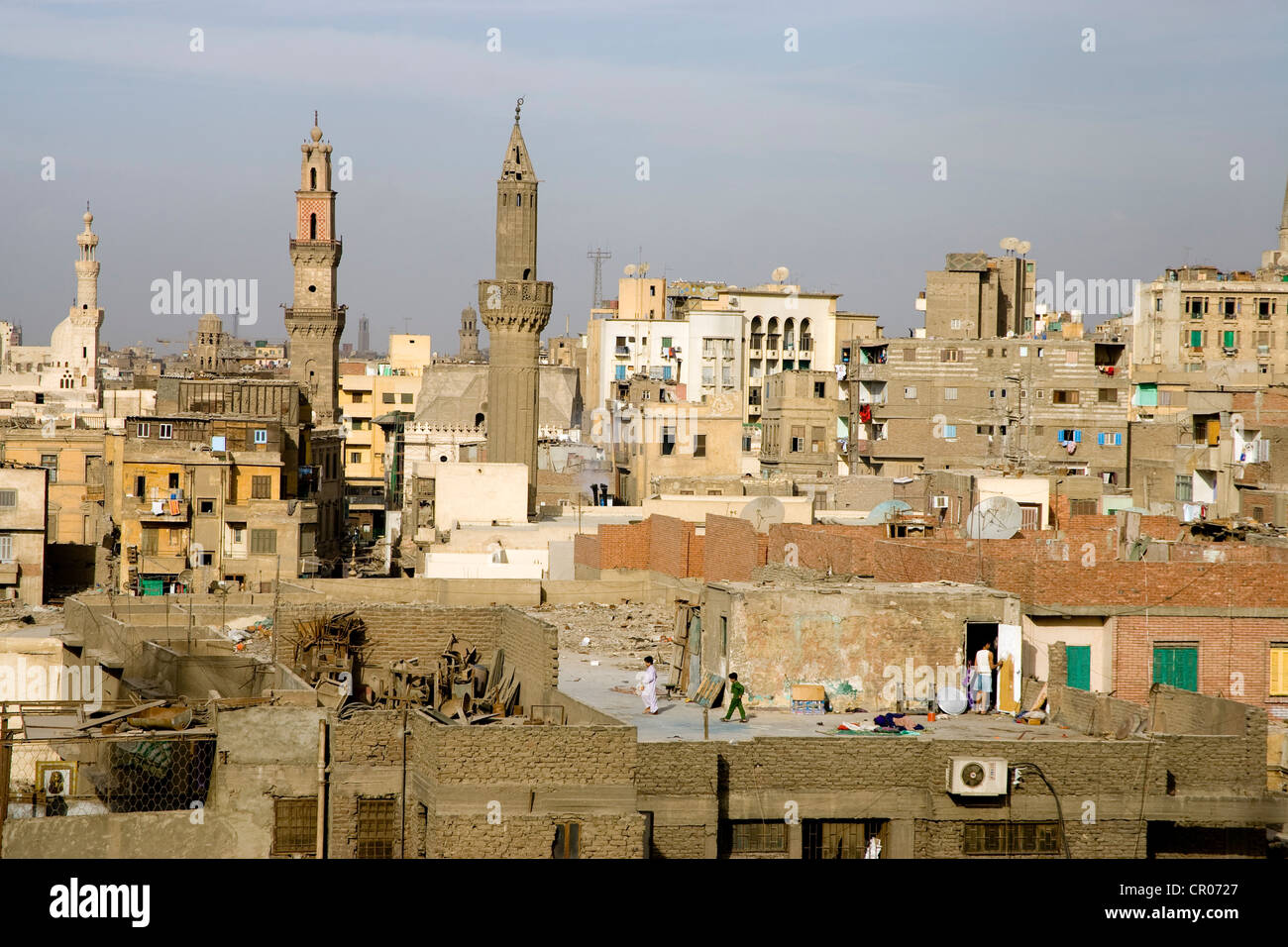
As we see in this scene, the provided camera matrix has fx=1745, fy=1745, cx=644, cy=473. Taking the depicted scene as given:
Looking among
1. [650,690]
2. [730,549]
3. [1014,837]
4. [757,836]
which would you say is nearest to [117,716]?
[650,690]

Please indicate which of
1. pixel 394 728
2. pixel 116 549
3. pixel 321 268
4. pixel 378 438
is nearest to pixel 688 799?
pixel 394 728

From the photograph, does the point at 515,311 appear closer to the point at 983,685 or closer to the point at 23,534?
the point at 23,534

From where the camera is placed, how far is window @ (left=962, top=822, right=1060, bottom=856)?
17.7 meters

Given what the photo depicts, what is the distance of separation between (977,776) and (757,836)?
7.54ft

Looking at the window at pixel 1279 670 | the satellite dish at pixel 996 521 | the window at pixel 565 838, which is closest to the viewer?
the window at pixel 565 838

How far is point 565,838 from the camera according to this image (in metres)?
16.5

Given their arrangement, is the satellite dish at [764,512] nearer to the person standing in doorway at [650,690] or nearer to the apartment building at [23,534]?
the person standing in doorway at [650,690]

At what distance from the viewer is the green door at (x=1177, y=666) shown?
859 inches

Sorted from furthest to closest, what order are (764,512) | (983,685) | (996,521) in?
(764,512) → (996,521) → (983,685)

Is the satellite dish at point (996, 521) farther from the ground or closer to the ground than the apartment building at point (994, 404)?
closer to the ground

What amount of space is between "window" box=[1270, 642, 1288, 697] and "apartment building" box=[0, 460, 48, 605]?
33520 mm

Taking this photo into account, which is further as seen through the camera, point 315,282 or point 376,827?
point 315,282

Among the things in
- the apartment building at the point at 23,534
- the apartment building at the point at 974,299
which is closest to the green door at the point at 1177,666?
the apartment building at the point at 23,534

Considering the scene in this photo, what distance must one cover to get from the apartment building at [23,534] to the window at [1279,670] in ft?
110
